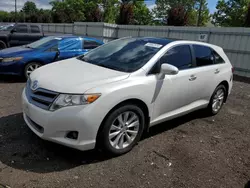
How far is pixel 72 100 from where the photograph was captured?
2.82 m

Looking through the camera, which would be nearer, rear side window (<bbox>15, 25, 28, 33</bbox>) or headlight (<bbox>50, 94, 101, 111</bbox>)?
headlight (<bbox>50, 94, 101, 111</bbox>)

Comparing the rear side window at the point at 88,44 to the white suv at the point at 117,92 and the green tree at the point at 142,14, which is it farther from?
the green tree at the point at 142,14

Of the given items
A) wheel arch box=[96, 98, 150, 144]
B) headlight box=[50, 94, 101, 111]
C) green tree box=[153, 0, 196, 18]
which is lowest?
wheel arch box=[96, 98, 150, 144]

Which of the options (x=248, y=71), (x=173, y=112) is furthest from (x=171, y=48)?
(x=248, y=71)

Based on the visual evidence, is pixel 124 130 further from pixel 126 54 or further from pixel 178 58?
pixel 178 58

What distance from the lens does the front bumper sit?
2.79 m

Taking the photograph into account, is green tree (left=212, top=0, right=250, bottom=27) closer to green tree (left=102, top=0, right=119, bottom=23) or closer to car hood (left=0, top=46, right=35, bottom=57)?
green tree (left=102, top=0, right=119, bottom=23)

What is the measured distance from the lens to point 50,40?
7523mm

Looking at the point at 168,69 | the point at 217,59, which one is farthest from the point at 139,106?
the point at 217,59

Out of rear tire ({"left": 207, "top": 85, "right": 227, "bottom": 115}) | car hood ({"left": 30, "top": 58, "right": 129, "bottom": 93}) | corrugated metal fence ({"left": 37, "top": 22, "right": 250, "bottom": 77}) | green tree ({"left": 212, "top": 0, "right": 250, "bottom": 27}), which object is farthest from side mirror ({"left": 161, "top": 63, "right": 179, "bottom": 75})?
green tree ({"left": 212, "top": 0, "right": 250, "bottom": 27})

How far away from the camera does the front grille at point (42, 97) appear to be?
288cm

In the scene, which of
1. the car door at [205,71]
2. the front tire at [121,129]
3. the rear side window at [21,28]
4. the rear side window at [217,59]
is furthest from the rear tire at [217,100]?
the rear side window at [21,28]

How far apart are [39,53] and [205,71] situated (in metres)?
4.69

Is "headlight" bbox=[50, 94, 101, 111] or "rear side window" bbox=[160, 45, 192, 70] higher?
"rear side window" bbox=[160, 45, 192, 70]
